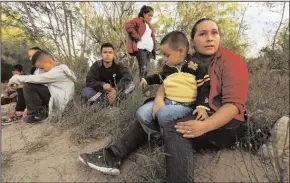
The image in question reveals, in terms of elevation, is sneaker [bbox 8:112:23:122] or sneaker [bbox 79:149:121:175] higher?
sneaker [bbox 79:149:121:175]

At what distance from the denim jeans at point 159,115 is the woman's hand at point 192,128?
0.13 meters

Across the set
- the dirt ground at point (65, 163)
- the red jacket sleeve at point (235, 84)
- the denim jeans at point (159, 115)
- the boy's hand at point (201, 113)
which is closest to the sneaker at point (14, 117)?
the dirt ground at point (65, 163)

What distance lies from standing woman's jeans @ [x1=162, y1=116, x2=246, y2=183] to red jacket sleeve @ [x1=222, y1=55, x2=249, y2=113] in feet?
0.59

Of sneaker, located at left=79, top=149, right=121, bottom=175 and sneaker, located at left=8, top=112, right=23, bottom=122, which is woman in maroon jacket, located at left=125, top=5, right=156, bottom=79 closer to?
sneaker, located at left=8, top=112, right=23, bottom=122

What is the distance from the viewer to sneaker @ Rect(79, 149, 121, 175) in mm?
2414

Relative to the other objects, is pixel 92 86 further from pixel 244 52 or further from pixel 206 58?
pixel 244 52

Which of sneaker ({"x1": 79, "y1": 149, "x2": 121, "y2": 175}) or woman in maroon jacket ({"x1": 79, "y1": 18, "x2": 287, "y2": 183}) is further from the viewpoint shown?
sneaker ({"x1": 79, "y1": 149, "x2": 121, "y2": 175})

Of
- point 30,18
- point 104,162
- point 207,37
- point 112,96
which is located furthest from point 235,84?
point 30,18

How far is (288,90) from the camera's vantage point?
185 inches

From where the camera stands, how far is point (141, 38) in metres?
5.01

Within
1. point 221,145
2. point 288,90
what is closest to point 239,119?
point 221,145

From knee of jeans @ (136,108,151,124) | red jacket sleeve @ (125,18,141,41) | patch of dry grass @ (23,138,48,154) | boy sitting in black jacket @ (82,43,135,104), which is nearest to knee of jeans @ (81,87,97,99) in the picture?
boy sitting in black jacket @ (82,43,135,104)

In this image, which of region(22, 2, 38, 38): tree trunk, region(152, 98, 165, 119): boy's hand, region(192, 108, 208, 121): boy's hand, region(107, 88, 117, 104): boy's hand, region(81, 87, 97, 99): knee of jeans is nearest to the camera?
region(192, 108, 208, 121): boy's hand

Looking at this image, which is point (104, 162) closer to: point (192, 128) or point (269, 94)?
point (192, 128)
